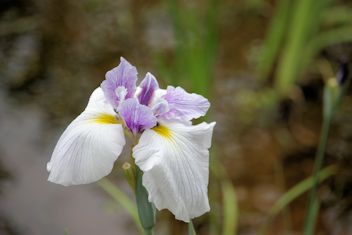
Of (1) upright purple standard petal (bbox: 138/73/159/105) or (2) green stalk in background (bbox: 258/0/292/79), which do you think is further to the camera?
(2) green stalk in background (bbox: 258/0/292/79)

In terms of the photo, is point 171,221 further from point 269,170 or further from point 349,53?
point 349,53

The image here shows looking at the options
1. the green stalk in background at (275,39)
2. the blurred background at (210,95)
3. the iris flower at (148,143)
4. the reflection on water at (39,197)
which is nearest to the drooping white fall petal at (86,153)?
the iris flower at (148,143)

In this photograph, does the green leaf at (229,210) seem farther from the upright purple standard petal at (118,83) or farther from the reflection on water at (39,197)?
the upright purple standard petal at (118,83)

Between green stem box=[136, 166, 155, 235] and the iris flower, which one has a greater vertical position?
the iris flower

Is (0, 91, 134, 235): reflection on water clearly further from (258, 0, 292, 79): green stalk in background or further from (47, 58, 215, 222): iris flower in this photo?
(47, 58, 215, 222): iris flower

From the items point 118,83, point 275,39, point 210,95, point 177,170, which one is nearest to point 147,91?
point 118,83

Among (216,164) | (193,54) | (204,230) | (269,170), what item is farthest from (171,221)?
(193,54)

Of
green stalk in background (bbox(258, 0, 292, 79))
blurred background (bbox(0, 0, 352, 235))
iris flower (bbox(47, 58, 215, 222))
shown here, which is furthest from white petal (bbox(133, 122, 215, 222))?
green stalk in background (bbox(258, 0, 292, 79))
